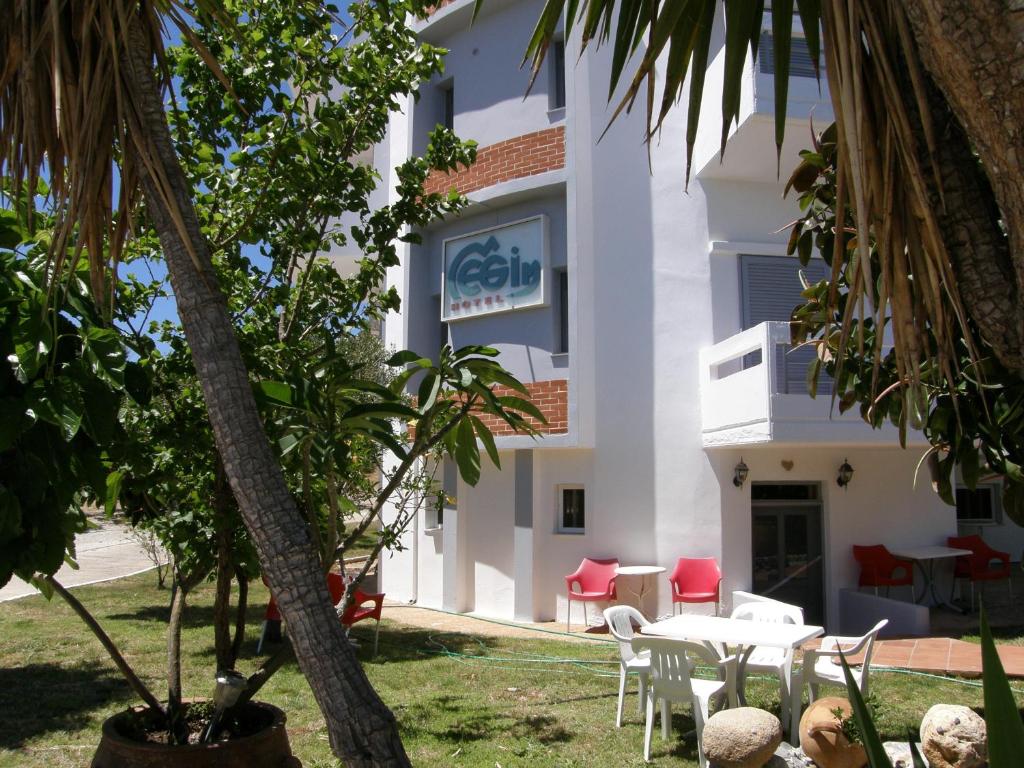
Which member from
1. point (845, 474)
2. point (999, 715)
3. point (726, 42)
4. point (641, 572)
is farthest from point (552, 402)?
point (999, 715)

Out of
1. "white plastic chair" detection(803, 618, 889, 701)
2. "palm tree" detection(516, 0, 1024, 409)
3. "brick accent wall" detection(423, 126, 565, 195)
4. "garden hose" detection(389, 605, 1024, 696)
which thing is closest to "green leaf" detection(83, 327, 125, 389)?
"palm tree" detection(516, 0, 1024, 409)

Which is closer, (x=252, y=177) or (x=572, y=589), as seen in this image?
(x=252, y=177)

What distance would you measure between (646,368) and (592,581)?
333cm

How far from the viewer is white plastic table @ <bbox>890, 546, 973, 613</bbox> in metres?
13.3

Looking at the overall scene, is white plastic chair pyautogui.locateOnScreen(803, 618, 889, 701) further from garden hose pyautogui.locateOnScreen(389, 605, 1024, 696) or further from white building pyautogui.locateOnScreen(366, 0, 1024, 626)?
white building pyautogui.locateOnScreen(366, 0, 1024, 626)

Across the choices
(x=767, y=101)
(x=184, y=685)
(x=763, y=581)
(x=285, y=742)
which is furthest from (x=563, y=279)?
(x=285, y=742)

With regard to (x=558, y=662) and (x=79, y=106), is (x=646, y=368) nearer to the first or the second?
(x=558, y=662)

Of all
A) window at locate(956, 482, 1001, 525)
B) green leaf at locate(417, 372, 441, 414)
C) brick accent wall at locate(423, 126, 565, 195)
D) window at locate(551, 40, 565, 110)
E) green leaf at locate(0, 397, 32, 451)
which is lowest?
window at locate(956, 482, 1001, 525)

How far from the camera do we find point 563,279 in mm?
14164

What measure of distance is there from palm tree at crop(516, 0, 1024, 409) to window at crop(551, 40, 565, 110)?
1176 cm

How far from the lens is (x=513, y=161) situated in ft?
47.1

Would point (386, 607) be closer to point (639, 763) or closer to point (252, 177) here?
point (639, 763)

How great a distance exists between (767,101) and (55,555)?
10941 millimetres

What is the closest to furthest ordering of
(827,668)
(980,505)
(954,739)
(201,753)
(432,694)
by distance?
(201,753) < (954,739) < (827,668) < (432,694) < (980,505)
